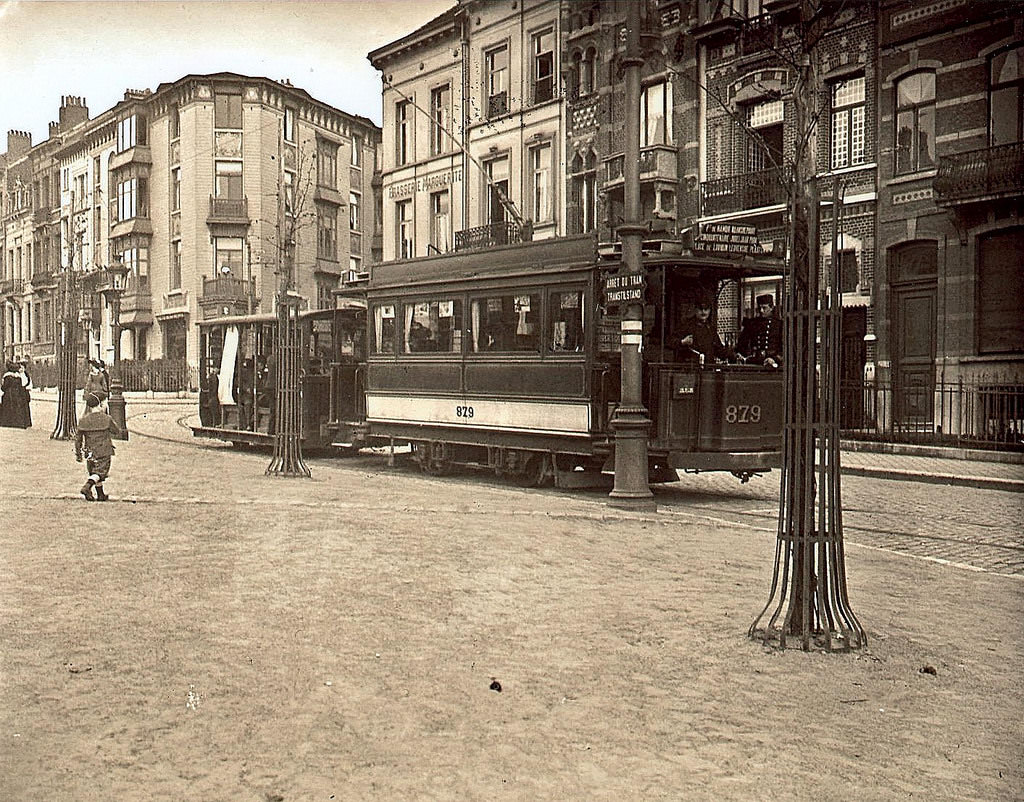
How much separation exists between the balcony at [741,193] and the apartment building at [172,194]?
13.0 m

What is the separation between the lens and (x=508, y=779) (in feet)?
13.3

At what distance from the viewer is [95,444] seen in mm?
12203

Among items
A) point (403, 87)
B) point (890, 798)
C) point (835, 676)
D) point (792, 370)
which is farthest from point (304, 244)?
point (890, 798)

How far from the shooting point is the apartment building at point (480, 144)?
37.2 ft

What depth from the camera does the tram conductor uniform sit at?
44.2 feet

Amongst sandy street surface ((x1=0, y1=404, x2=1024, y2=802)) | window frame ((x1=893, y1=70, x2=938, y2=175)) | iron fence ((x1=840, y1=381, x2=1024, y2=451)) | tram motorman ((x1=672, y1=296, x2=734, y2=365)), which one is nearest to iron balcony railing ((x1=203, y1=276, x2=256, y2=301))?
sandy street surface ((x1=0, y1=404, x2=1024, y2=802))

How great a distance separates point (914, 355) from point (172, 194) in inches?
494

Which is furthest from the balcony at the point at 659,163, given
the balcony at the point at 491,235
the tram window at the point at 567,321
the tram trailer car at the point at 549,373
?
the tram window at the point at 567,321

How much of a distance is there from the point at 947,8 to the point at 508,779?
48.8 ft

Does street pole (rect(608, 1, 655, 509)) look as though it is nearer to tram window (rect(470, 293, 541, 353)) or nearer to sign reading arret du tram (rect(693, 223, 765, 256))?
sign reading arret du tram (rect(693, 223, 765, 256))

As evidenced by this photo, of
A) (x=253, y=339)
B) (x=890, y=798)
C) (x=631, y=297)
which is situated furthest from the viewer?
(x=253, y=339)

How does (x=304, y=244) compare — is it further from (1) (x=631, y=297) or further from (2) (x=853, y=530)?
(2) (x=853, y=530)

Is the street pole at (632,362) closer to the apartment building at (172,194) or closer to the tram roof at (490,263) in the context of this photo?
the tram roof at (490,263)

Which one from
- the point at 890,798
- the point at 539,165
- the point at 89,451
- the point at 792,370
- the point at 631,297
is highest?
the point at 539,165
